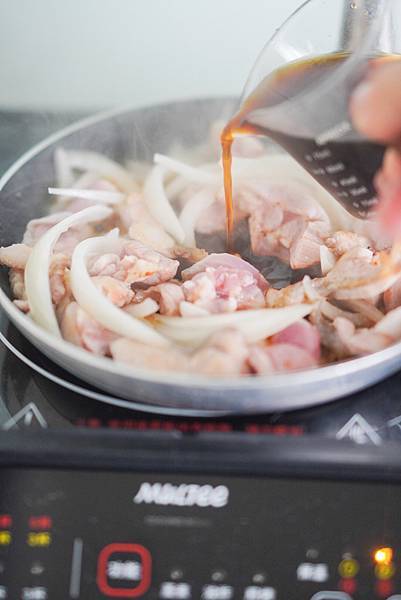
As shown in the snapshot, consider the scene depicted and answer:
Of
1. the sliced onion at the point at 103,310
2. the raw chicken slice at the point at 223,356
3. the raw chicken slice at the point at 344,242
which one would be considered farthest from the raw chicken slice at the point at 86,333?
the raw chicken slice at the point at 344,242

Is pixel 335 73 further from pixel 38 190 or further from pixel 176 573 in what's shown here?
pixel 176 573

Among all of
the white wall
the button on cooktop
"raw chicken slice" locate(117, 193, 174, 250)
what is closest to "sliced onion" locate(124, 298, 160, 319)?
"raw chicken slice" locate(117, 193, 174, 250)

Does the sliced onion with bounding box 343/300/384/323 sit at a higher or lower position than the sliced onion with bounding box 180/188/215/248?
lower

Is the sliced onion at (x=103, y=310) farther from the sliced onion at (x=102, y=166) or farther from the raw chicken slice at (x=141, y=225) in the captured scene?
the sliced onion at (x=102, y=166)

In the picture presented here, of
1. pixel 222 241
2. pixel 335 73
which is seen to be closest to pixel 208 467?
pixel 222 241

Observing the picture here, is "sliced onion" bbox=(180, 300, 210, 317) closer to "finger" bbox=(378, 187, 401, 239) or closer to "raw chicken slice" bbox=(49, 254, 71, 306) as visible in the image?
"raw chicken slice" bbox=(49, 254, 71, 306)

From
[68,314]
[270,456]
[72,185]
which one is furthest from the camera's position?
[72,185]

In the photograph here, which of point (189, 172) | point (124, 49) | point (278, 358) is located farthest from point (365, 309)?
point (124, 49)

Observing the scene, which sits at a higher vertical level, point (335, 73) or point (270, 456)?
point (335, 73)
